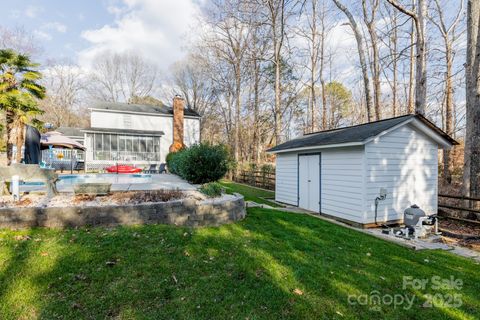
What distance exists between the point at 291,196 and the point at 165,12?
13851 mm

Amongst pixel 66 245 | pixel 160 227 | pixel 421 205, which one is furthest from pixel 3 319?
pixel 421 205

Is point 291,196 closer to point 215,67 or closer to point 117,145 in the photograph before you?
point 117,145

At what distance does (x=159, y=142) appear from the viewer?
854 inches

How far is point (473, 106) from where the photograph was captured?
7.38m

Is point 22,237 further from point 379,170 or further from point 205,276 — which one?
point 379,170

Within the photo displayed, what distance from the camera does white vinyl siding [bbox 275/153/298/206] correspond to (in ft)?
32.5

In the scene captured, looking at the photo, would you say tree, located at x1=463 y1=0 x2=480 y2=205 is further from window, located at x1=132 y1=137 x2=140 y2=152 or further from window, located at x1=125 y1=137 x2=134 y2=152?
window, located at x1=125 y1=137 x2=134 y2=152

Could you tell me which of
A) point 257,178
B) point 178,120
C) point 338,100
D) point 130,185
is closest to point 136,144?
point 178,120

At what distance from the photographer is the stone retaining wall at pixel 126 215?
416cm

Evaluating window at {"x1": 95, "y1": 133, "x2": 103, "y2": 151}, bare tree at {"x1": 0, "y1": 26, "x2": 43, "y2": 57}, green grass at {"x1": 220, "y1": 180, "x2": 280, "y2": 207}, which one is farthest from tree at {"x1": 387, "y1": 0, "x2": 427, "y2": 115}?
bare tree at {"x1": 0, "y1": 26, "x2": 43, "y2": 57}

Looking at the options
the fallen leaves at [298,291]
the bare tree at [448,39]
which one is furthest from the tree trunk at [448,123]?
the fallen leaves at [298,291]

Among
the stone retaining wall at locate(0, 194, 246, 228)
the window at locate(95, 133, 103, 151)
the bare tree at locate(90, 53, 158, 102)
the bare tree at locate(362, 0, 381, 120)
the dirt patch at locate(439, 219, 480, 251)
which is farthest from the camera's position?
the bare tree at locate(90, 53, 158, 102)

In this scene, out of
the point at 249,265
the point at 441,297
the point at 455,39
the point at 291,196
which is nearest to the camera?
the point at 441,297

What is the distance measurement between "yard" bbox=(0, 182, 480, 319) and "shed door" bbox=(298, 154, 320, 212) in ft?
12.9
